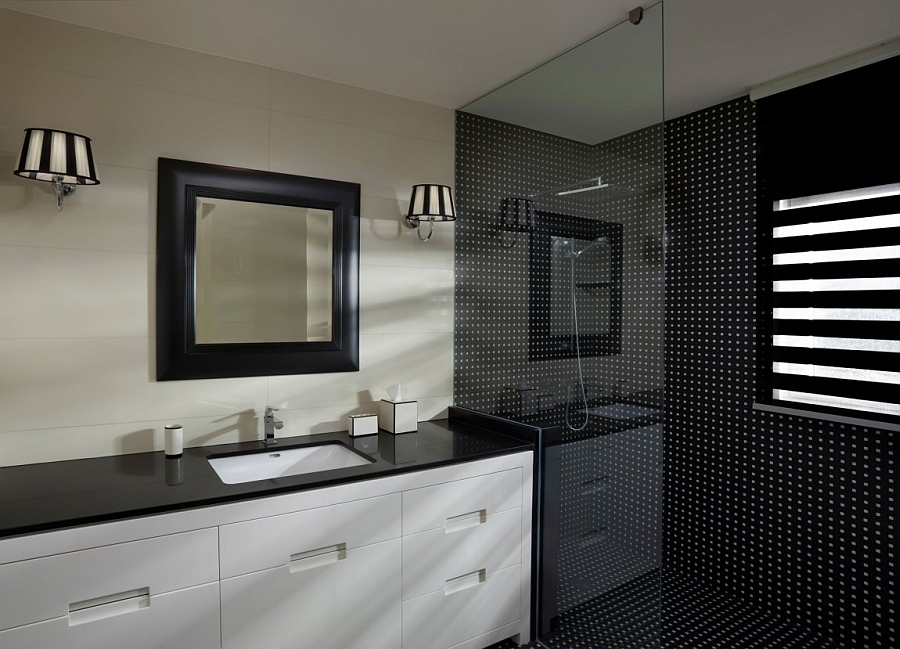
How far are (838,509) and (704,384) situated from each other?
0.77 meters

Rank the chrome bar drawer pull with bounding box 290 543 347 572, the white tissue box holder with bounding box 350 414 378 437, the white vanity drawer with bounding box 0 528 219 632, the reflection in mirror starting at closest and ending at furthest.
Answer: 1. the white vanity drawer with bounding box 0 528 219 632
2. the chrome bar drawer pull with bounding box 290 543 347 572
3. the reflection in mirror
4. the white tissue box holder with bounding box 350 414 378 437

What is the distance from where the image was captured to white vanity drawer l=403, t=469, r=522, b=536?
2037 mm

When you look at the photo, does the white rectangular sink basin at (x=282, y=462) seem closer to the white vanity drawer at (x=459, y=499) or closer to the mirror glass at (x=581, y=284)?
the white vanity drawer at (x=459, y=499)

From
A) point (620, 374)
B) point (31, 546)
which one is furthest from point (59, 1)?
point (620, 374)

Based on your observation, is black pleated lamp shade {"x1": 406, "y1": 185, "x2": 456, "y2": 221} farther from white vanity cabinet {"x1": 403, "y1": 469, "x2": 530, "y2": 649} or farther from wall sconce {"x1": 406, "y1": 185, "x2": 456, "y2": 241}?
white vanity cabinet {"x1": 403, "y1": 469, "x2": 530, "y2": 649}

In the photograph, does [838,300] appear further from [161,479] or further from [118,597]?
[118,597]

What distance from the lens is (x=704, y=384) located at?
2.87 meters

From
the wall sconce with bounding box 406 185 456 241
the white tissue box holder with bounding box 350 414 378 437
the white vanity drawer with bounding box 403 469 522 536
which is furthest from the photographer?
the wall sconce with bounding box 406 185 456 241

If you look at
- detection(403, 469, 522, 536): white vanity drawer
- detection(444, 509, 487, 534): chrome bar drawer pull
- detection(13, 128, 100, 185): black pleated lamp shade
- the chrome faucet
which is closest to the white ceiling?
detection(13, 128, 100, 185): black pleated lamp shade

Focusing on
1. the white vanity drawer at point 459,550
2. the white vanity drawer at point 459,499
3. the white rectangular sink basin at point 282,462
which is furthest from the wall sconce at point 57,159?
the white vanity drawer at point 459,550

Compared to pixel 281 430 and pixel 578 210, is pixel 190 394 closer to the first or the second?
pixel 281 430

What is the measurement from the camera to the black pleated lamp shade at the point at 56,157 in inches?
71.9

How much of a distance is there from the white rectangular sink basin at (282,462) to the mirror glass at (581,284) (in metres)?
0.99

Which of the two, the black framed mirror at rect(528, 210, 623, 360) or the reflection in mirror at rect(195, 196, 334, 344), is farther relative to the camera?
the reflection in mirror at rect(195, 196, 334, 344)
